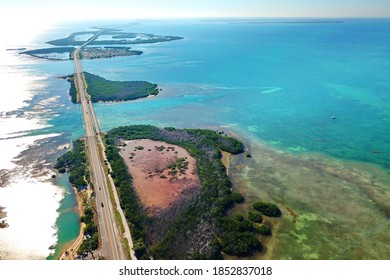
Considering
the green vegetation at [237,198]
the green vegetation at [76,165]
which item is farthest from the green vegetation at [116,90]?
the green vegetation at [237,198]

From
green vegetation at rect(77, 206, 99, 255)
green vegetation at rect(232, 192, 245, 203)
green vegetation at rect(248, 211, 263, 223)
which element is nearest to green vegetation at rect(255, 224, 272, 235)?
green vegetation at rect(248, 211, 263, 223)

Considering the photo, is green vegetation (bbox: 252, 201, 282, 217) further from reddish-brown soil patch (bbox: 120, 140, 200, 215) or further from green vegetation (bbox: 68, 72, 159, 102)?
green vegetation (bbox: 68, 72, 159, 102)

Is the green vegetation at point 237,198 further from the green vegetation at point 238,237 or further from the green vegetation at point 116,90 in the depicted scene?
the green vegetation at point 116,90

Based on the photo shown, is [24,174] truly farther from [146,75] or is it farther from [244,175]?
[146,75]

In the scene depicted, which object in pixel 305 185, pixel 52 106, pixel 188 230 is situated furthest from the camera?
pixel 52 106

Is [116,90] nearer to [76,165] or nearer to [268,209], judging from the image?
[76,165]

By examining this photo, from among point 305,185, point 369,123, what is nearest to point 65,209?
point 305,185
